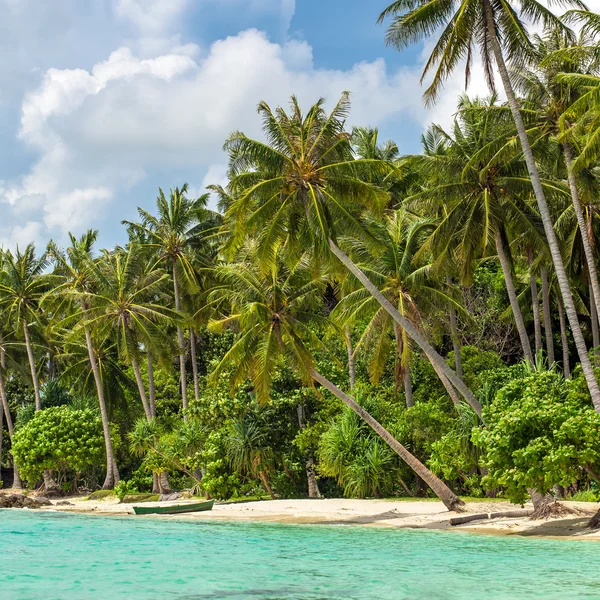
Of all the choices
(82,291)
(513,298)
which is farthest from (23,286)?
(513,298)

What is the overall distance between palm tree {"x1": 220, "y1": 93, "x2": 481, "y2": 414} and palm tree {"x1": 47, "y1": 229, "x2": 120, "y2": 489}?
14.5 metres

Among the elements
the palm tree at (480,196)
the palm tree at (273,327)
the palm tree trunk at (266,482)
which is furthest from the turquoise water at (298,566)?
the palm tree at (480,196)

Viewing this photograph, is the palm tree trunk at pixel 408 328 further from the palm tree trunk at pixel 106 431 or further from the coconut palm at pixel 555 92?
the palm tree trunk at pixel 106 431

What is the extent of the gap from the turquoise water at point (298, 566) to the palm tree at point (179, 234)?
53.5 ft

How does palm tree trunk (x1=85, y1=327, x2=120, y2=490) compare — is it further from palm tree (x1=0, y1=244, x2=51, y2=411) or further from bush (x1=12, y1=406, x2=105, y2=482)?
palm tree (x1=0, y1=244, x2=51, y2=411)

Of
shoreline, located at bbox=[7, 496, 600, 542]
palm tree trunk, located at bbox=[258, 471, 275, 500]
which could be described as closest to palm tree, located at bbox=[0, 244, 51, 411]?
shoreline, located at bbox=[7, 496, 600, 542]

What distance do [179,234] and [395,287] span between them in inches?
608

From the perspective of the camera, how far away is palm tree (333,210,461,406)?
22797 millimetres

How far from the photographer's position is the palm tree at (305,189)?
1991 cm

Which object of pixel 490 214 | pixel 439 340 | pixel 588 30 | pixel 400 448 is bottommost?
pixel 400 448

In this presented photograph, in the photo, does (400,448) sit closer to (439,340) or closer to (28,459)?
(439,340)

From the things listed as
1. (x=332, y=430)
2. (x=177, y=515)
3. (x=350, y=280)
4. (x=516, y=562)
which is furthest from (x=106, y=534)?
(x=516, y=562)

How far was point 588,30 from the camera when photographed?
16.7 meters

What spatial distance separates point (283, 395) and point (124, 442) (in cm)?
1568
